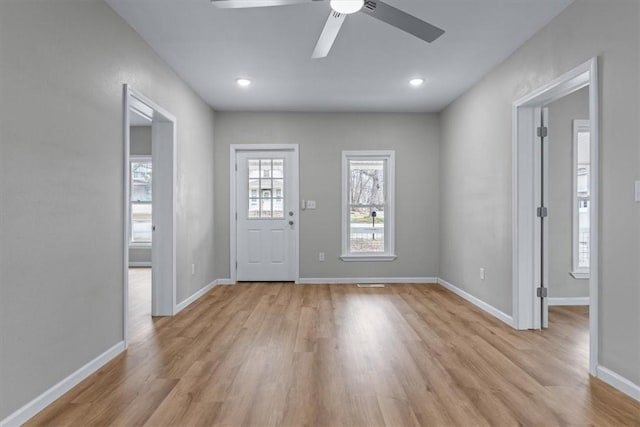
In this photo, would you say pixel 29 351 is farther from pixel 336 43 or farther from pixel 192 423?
pixel 336 43

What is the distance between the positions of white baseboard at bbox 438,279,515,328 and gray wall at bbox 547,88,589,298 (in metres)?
0.91

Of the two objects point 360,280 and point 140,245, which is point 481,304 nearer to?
point 360,280

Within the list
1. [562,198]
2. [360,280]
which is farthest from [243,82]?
[562,198]

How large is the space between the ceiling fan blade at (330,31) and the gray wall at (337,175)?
2801 millimetres

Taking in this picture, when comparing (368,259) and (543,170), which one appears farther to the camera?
(368,259)

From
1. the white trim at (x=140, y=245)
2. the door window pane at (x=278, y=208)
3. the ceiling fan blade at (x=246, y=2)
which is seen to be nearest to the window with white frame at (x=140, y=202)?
the white trim at (x=140, y=245)

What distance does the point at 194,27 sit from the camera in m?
3.07

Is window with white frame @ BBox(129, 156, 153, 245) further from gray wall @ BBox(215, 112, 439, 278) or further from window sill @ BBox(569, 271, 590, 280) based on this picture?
window sill @ BBox(569, 271, 590, 280)

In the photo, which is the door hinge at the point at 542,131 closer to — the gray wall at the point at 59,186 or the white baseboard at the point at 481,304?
the white baseboard at the point at 481,304

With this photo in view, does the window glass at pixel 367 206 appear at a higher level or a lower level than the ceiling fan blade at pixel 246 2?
lower

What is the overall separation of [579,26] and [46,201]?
141 inches

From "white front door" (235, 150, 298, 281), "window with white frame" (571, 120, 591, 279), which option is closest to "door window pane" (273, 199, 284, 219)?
"white front door" (235, 150, 298, 281)

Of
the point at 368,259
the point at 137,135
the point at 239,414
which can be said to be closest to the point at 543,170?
the point at 368,259

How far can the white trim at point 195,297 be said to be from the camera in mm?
4117
